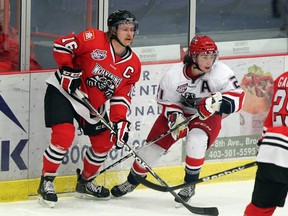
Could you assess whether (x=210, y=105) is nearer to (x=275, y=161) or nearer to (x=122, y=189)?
(x=122, y=189)

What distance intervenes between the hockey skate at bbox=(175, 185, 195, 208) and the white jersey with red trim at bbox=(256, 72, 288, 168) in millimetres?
1425

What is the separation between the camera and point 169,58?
6.93 meters

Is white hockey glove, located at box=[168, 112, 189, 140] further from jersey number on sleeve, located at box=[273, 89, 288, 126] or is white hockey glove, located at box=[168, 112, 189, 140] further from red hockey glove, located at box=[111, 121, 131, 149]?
jersey number on sleeve, located at box=[273, 89, 288, 126]

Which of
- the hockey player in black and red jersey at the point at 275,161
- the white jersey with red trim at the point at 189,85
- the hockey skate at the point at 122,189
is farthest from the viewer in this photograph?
the hockey skate at the point at 122,189

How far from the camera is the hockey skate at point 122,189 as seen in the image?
20.9 ft

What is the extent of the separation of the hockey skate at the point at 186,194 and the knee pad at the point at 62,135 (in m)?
0.70

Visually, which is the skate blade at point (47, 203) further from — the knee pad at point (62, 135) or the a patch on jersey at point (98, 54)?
the a patch on jersey at point (98, 54)

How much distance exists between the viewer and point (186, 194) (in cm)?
623

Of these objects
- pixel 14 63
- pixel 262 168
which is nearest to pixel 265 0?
pixel 14 63

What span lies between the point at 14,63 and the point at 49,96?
35 cm

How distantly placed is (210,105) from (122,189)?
77cm

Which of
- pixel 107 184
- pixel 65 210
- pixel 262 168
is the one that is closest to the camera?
pixel 262 168

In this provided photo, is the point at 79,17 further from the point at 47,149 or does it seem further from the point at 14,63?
the point at 47,149

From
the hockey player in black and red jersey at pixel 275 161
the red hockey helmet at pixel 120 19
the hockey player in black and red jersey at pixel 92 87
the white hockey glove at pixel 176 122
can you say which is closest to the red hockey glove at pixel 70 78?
the hockey player in black and red jersey at pixel 92 87
